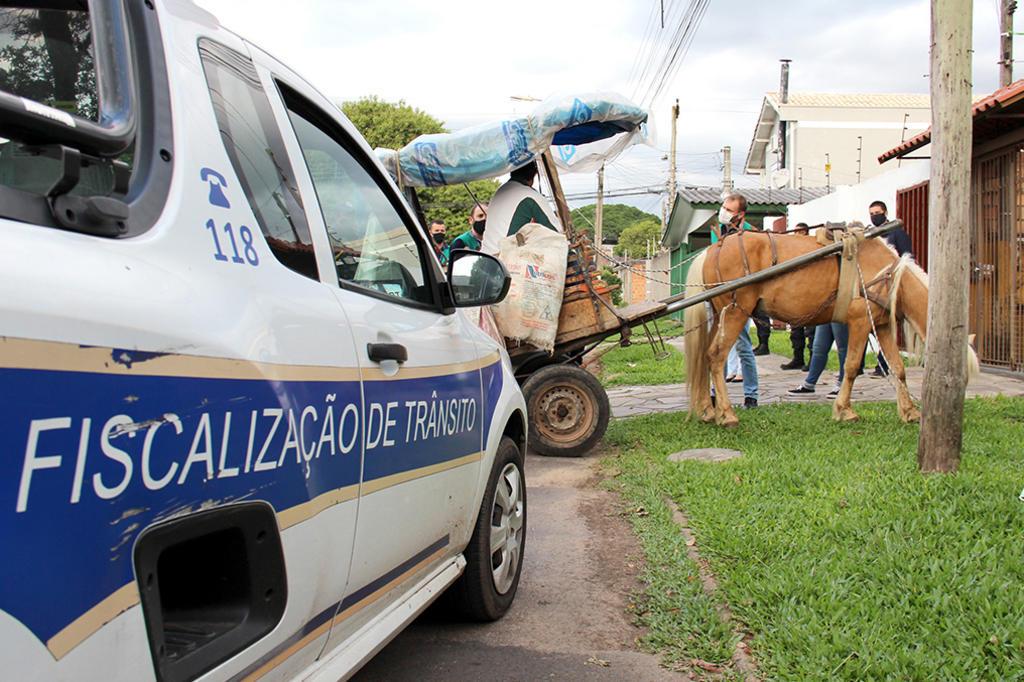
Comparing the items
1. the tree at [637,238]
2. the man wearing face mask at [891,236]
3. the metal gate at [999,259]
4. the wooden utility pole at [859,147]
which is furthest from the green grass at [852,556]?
the tree at [637,238]

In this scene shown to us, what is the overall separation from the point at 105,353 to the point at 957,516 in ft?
13.8

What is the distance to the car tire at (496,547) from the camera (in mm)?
3674

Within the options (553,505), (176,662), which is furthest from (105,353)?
(553,505)

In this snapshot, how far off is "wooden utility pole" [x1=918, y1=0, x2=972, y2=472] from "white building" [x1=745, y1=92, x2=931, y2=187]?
37.0m

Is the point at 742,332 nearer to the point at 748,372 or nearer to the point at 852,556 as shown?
the point at 748,372

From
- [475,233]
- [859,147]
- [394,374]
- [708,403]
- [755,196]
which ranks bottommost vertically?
[708,403]

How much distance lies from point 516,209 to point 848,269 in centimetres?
310

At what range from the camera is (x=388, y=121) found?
38.8 meters

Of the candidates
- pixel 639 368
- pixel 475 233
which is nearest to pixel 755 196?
pixel 639 368

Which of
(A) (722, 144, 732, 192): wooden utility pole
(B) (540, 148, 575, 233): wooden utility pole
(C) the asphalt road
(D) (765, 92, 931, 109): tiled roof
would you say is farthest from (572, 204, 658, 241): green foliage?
(C) the asphalt road

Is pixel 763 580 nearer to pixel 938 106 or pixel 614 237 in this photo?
pixel 938 106

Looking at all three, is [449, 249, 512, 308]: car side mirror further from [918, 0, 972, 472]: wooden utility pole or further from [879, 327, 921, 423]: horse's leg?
[879, 327, 921, 423]: horse's leg

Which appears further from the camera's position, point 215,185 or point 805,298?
point 805,298

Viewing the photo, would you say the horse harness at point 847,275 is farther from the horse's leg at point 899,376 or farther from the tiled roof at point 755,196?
the tiled roof at point 755,196
